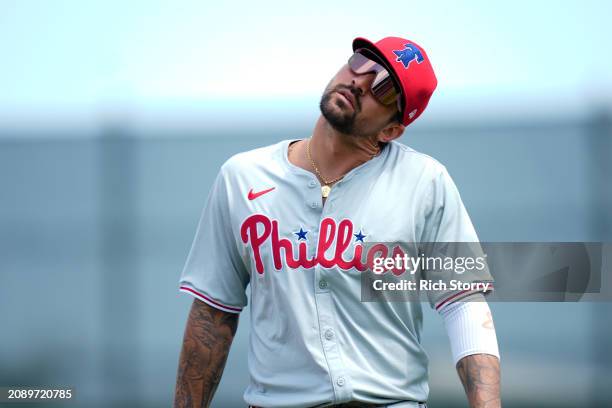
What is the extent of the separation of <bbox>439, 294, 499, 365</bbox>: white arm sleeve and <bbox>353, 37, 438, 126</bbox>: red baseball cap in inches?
21.6

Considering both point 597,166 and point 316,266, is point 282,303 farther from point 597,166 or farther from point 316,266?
point 597,166

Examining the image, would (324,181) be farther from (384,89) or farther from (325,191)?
(384,89)

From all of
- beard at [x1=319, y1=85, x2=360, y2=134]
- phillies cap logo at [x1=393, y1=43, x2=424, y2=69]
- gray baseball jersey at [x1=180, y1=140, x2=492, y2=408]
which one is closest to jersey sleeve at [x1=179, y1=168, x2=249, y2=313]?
gray baseball jersey at [x1=180, y1=140, x2=492, y2=408]

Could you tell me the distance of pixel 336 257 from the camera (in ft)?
9.01

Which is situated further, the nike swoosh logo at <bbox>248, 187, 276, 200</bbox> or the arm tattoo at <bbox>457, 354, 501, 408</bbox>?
the nike swoosh logo at <bbox>248, 187, 276, 200</bbox>

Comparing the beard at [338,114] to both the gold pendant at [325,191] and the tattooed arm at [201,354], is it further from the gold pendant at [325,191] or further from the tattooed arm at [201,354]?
the tattooed arm at [201,354]

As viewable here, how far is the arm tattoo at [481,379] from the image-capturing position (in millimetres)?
2588

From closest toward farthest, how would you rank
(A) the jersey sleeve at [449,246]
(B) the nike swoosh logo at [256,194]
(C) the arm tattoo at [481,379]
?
(C) the arm tattoo at [481,379] < (A) the jersey sleeve at [449,246] < (B) the nike swoosh logo at [256,194]

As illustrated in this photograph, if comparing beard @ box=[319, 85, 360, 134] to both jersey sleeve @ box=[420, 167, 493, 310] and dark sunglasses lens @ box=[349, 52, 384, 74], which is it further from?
jersey sleeve @ box=[420, 167, 493, 310]

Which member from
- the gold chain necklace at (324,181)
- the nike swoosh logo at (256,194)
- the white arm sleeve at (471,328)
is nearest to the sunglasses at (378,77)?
the gold chain necklace at (324,181)

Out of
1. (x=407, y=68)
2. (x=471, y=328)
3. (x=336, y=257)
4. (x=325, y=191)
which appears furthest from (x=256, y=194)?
(x=471, y=328)

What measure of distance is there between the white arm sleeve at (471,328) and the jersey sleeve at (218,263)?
0.61 meters

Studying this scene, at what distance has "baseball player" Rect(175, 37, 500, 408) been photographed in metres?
2.68

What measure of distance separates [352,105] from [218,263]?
1.94ft
